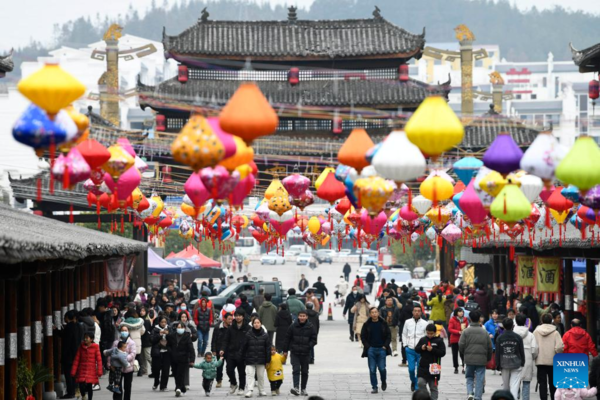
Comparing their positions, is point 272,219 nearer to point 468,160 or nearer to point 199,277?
point 468,160

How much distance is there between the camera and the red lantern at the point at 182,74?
5141cm

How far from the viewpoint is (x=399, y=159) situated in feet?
39.0

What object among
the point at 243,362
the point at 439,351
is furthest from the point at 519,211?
the point at 243,362

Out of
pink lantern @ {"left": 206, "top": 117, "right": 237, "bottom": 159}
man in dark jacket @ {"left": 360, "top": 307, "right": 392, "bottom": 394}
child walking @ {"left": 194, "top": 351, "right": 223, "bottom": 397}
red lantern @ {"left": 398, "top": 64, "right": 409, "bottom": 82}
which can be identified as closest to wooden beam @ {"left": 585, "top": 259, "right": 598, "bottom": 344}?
man in dark jacket @ {"left": 360, "top": 307, "right": 392, "bottom": 394}

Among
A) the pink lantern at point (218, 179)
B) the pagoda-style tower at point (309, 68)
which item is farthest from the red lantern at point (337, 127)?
the pink lantern at point (218, 179)

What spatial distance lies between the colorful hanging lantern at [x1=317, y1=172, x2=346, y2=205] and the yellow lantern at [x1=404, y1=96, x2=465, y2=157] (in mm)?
6515

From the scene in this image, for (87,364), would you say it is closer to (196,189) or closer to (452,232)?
(196,189)

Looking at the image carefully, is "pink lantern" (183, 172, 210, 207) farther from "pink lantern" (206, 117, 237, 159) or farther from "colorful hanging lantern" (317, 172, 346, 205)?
"pink lantern" (206, 117, 237, 159)

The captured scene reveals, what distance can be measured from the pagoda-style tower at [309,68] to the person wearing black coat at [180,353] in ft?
93.5

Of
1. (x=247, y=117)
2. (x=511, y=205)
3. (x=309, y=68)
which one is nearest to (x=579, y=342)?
(x=511, y=205)

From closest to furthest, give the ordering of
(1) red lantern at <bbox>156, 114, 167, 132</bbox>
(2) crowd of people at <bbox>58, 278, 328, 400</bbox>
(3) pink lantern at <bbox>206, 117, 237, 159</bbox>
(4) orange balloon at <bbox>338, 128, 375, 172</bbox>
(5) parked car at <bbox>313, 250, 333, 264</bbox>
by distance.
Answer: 1. (3) pink lantern at <bbox>206, 117, 237, 159</bbox>
2. (4) orange balloon at <bbox>338, 128, 375, 172</bbox>
3. (2) crowd of people at <bbox>58, 278, 328, 400</bbox>
4. (1) red lantern at <bbox>156, 114, 167, 132</bbox>
5. (5) parked car at <bbox>313, 250, 333, 264</bbox>

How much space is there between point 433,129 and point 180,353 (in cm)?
1193

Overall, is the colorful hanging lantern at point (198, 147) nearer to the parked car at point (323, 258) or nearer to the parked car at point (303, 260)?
the parked car at point (303, 260)

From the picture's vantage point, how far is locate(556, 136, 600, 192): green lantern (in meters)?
11.9
